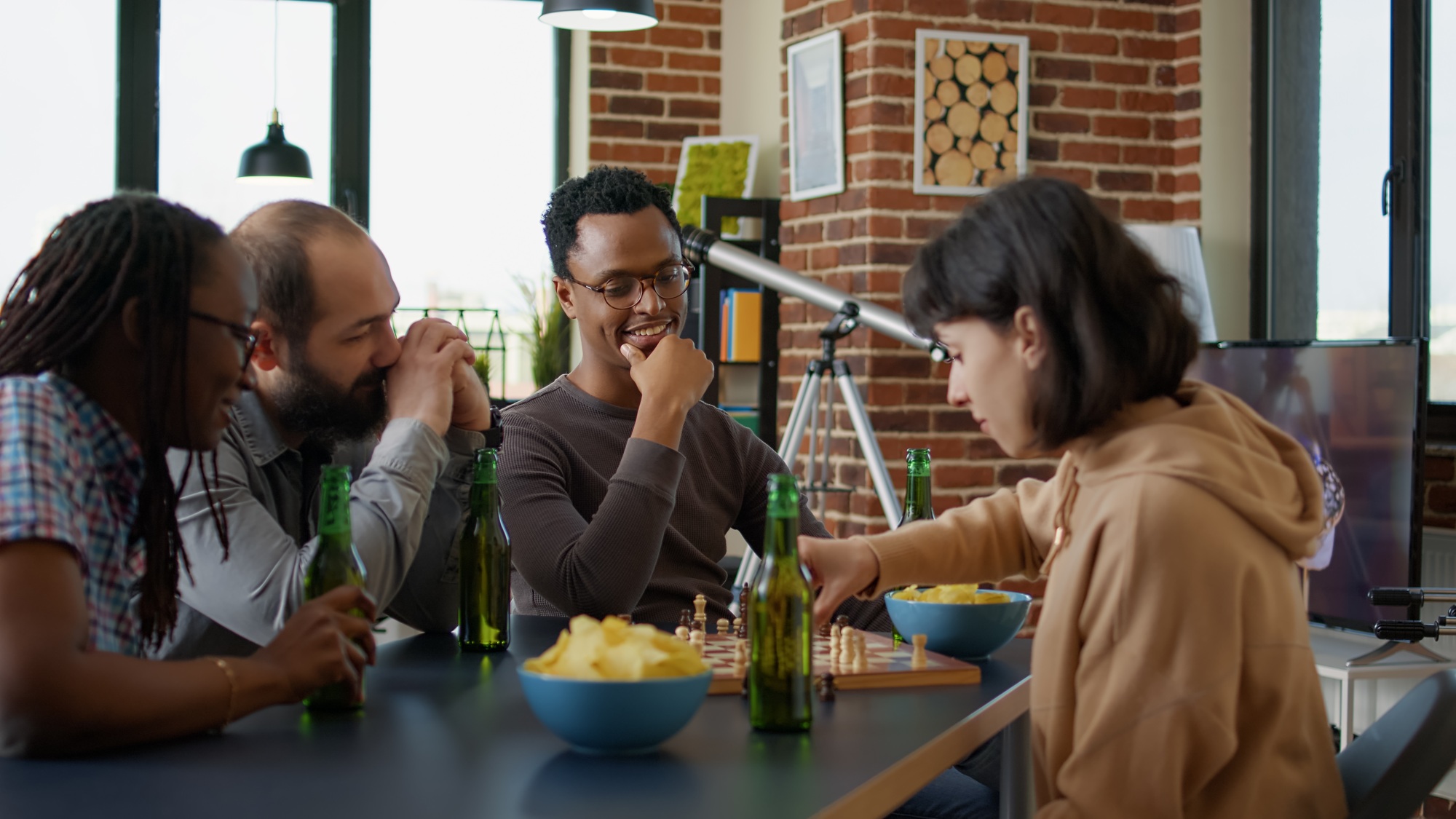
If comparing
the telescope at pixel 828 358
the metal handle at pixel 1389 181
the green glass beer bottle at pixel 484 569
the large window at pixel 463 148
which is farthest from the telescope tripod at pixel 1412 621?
the large window at pixel 463 148

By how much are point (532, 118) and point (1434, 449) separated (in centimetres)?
363

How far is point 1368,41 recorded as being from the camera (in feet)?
12.1

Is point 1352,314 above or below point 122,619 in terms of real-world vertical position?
above

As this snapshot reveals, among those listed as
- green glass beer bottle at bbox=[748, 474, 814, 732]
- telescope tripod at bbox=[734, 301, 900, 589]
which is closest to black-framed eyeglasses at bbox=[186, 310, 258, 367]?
green glass beer bottle at bbox=[748, 474, 814, 732]

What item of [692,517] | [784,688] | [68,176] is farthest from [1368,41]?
[68,176]

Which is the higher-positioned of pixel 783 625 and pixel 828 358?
pixel 828 358

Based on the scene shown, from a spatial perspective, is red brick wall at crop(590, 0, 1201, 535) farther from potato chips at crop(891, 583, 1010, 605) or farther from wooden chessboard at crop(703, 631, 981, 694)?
wooden chessboard at crop(703, 631, 981, 694)

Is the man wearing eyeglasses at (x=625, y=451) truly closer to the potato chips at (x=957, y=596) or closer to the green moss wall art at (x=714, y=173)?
the potato chips at (x=957, y=596)

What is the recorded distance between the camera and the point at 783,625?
1.01 meters

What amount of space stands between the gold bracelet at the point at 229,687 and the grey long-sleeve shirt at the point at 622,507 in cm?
61

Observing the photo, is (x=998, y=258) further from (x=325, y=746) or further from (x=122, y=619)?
(x=122, y=619)

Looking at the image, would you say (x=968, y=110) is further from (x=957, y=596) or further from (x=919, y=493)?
(x=957, y=596)

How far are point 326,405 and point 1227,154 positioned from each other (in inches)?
133

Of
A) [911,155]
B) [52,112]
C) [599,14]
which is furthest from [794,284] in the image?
[52,112]
